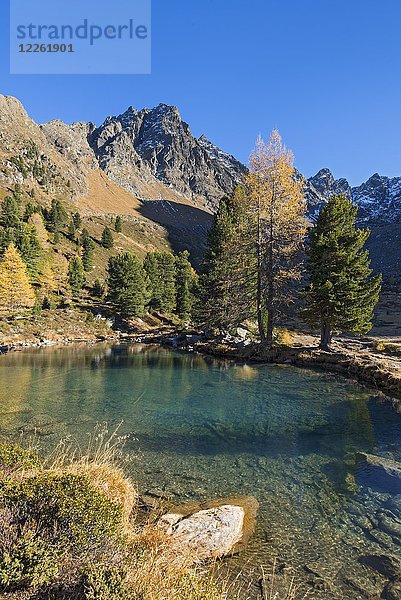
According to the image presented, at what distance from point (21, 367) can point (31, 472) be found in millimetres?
25622

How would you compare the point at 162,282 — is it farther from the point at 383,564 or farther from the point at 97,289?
the point at 383,564

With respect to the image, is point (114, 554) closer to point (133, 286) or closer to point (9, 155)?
point (133, 286)

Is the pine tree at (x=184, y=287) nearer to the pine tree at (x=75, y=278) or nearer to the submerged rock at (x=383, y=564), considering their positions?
the pine tree at (x=75, y=278)

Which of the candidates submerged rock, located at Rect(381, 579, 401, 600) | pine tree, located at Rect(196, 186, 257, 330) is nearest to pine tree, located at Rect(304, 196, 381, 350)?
pine tree, located at Rect(196, 186, 257, 330)

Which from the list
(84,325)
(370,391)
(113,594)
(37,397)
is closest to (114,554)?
(113,594)

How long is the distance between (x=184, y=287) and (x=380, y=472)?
2523 inches

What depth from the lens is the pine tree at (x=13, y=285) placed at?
2167 inches

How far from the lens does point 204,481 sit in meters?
9.62

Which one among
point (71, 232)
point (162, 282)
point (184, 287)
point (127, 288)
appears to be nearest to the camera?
→ point (127, 288)

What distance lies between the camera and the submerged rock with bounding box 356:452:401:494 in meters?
9.41

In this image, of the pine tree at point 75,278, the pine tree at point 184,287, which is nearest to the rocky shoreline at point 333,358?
the pine tree at point 184,287

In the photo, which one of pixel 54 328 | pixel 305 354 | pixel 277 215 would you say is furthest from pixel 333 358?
pixel 54 328

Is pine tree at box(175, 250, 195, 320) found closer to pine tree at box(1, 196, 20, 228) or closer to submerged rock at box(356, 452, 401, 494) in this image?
pine tree at box(1, 196, 20, 228)

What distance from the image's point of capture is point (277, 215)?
2953 centimetres
